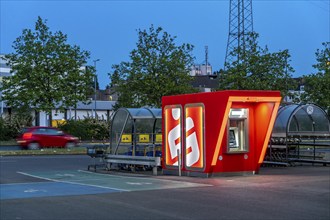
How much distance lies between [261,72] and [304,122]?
1833cm

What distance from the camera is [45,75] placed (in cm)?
3972

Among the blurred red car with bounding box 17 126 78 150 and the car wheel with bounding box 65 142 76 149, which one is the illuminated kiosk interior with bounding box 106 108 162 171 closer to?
the blurred red car with bounding box 17 126 78 150

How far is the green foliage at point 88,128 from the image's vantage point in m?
47.6

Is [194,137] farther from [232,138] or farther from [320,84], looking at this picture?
[320,84]

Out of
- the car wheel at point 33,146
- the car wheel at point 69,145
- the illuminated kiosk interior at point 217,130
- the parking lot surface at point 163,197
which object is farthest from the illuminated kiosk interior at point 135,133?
the car wheel at point 69,145

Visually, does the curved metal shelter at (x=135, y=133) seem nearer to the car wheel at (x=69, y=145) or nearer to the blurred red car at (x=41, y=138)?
the blurred red car at (x=41, y=138)

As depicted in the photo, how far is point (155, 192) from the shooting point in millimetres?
12680

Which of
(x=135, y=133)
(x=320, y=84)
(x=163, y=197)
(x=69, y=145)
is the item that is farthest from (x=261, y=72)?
(x=163, y=197)

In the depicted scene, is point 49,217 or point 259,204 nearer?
point 49,217

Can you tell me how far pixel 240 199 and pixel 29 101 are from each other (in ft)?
104

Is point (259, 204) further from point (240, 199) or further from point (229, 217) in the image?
point (229, 217)

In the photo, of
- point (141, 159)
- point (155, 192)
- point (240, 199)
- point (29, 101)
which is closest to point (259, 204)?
point (240, 199)

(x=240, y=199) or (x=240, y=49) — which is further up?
(x=240, y=49)

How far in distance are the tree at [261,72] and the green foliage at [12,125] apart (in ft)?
61.9
